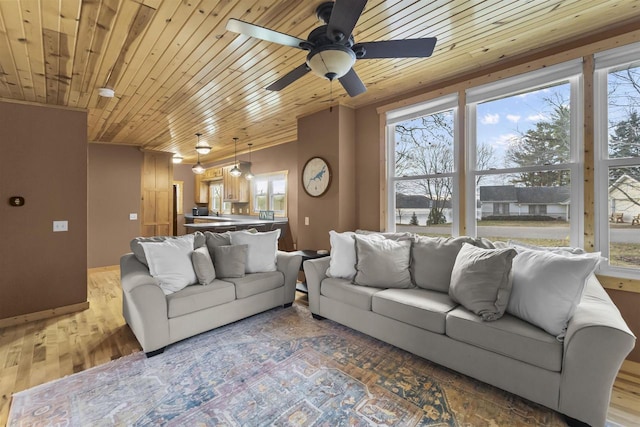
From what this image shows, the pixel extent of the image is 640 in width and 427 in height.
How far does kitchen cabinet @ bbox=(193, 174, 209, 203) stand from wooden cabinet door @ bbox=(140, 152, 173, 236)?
232cm

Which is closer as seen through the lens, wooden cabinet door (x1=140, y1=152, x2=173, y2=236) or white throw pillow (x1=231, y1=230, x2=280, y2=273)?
white throw pillow (x1=231, y1=230, x2=280, y2=273)

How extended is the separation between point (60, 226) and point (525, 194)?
5347 millimetres

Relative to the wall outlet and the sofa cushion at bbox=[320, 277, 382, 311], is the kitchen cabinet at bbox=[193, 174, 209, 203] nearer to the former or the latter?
the wall outlet

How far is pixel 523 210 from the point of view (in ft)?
9.41

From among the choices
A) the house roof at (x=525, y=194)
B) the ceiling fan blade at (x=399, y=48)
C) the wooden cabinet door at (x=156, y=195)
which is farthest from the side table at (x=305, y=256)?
the wooden cabinet door at (x=156, y=195)

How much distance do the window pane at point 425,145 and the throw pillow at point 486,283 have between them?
146 cm

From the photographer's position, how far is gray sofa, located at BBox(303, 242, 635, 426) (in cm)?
159

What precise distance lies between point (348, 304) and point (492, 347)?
1.27 m

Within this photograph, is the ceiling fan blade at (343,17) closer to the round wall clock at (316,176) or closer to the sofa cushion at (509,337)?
the sofa cushion at (509,337)

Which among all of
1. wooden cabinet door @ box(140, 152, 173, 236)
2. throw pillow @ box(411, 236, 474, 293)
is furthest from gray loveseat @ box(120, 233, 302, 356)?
wooden cabinet door @ box(140, 152, 173, 236)

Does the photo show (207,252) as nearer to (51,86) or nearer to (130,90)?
(130,90)

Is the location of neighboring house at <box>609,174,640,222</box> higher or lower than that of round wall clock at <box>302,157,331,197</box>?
lower

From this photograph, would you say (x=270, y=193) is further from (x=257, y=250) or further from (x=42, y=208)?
(x=42, y=208)

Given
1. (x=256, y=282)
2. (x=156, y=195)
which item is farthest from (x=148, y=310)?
(x=156, y=195)
